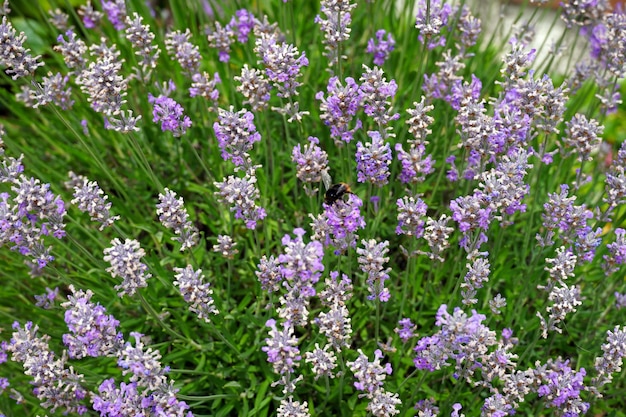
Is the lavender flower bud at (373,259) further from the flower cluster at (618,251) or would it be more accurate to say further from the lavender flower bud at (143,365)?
the flower cluster at (618,251)

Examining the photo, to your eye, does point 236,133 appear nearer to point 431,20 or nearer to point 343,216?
point 343,216

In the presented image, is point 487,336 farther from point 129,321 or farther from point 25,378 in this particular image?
point 25,378

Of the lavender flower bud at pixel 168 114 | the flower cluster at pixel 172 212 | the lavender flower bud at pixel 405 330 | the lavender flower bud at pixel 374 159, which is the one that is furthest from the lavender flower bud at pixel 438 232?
the lavender flower bud at pixel 168 114

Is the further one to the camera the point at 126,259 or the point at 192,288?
the point at 192,288

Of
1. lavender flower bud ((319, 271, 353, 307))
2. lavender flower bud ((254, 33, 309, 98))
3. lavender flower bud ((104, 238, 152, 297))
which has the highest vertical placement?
lavender flower bud ((254, 33, 309, 98))

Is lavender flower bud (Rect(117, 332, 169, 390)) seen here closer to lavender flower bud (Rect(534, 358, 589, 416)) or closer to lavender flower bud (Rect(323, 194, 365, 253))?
lavender flower bud (Rect(323, 194, 365, 253))

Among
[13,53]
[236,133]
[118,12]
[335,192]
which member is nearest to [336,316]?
[335,192]

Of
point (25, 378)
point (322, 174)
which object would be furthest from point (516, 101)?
point (25, 378)

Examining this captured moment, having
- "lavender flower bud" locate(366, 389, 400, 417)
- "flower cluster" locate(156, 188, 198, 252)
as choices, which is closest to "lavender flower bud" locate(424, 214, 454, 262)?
"lavender flower bud" locate(366, 389, 400, 417)
